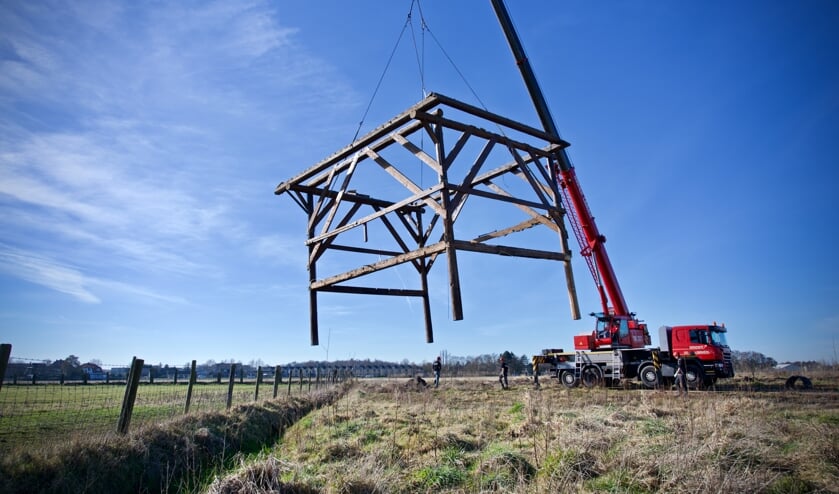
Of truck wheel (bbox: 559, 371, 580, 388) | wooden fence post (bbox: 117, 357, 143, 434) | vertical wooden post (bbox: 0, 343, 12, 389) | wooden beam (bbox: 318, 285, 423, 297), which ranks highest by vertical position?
wooden beam (bbox: 318, 285, 423, 297)

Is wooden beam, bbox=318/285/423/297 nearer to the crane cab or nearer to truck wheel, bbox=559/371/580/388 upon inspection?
the crane cab

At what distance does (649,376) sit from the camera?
719 inches

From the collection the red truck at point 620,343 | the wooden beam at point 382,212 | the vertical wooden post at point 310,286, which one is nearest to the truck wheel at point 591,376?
the red truck at point 620,343

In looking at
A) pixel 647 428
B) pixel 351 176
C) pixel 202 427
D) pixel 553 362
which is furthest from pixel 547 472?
pixel 553 362

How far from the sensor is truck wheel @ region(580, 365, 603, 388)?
779 inches

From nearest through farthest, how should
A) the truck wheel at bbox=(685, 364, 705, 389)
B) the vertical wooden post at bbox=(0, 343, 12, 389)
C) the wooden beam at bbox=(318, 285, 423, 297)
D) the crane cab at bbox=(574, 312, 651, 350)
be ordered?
the vertical wooden post at bbox=(0, 343, 12, 389) < the wooden beam at bbox=(318, 285, 423, 297) < the truck wheel at bbox=(685, 364, 705, 389) < the crane cab at bbox=(574, 312, 651, 350)

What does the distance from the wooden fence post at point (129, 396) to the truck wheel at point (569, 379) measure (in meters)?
17.9

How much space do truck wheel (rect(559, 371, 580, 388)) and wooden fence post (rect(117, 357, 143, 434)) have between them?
17.9 meters

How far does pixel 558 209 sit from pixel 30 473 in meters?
8.26

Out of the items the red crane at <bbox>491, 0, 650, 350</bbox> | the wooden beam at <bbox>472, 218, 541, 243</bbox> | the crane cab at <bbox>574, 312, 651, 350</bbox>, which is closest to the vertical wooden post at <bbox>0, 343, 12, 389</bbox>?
the wooden beam at <bbox>472, 218, 541, 243</bbox>

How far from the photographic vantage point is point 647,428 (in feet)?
21.3

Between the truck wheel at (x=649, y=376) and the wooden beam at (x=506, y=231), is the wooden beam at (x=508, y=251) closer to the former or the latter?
the wooden beam at (x=506, y=231)

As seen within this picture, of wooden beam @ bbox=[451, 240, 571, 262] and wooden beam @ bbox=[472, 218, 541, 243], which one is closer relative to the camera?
wooden beam @ bbox=[451, 240, 571, 262]

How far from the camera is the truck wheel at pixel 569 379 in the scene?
68.4ft
